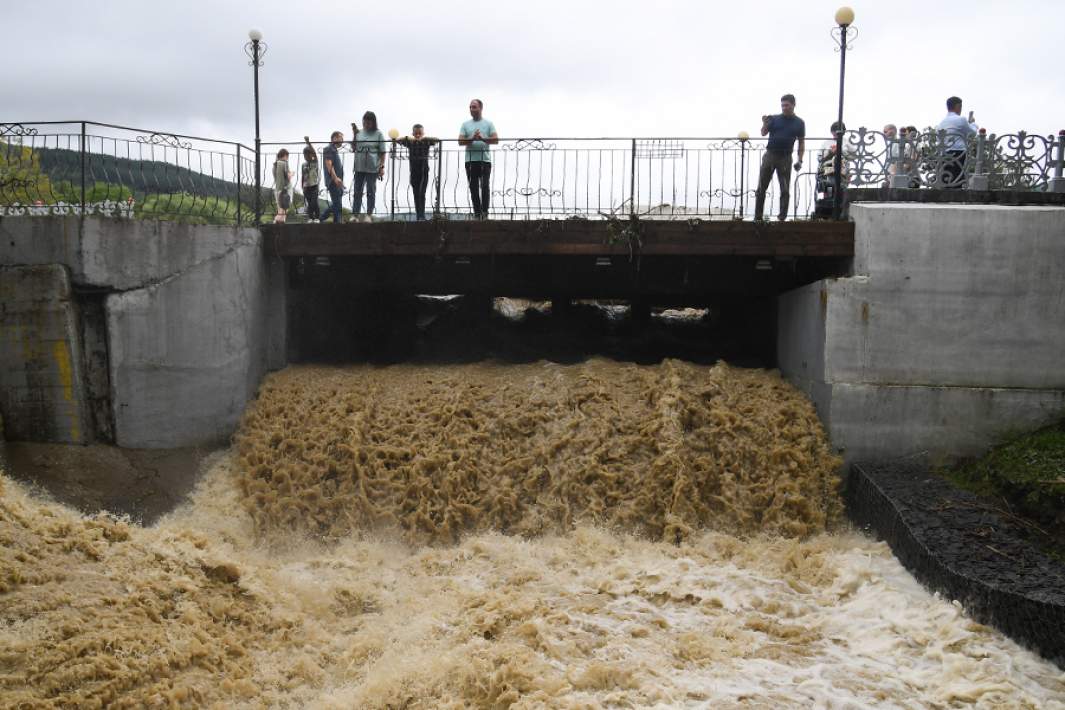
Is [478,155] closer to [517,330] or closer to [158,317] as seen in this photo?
[517,330]

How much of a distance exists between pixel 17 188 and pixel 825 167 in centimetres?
974

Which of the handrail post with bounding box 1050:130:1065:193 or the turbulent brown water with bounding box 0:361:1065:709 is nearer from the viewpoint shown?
the turbulent brown water with bounding box 0:361:1065:709

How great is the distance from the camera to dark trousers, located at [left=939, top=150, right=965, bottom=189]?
1038 centimetres

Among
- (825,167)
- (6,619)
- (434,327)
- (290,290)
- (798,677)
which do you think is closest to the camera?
(6,619)

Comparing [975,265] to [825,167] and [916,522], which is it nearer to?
[825,167]

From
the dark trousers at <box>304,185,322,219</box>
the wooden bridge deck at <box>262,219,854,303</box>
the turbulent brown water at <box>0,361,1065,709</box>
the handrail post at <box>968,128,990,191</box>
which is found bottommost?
the turbulent brown water at <box>0,361,1065,709</box>

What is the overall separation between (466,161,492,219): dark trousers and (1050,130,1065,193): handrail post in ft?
22.4

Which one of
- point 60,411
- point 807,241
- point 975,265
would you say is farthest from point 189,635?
point 975,265

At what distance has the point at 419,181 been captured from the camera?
11.5 m

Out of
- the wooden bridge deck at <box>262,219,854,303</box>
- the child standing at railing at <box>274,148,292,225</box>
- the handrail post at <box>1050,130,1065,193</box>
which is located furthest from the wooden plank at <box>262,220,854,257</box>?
the handrail post at <box>1050,130,1065,193</box>

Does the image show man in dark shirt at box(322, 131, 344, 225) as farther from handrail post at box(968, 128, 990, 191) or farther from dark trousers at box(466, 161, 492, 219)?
handrail post at box(968, 128, 990, 191)

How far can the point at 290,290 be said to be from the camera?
40.0 ft

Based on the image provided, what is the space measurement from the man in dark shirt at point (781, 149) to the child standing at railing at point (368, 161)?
16.4 ft

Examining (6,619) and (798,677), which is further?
(798,677)
